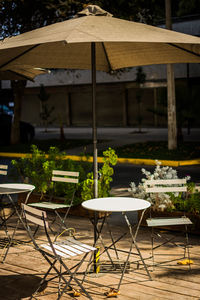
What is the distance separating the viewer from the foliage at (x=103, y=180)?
746 cm

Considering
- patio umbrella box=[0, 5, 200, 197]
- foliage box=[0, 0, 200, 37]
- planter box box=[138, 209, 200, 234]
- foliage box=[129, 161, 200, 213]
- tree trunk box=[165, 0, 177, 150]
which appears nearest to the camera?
patio umbrella box=[0, 5, 200, 197]

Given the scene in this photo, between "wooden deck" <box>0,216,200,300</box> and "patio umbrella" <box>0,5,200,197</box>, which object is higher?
"patio umbrella" <box>0,5,200,197</box>

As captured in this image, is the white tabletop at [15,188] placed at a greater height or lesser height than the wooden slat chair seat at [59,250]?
greater

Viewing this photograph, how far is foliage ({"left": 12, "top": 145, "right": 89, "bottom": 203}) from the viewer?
26.8 feet

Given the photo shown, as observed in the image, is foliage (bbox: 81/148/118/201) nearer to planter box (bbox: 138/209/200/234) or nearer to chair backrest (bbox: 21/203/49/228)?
planter box (bbox: 138/209/200/234)

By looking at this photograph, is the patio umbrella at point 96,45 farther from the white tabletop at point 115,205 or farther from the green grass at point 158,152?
the green grass at point 158,152

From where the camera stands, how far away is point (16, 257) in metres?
5.89

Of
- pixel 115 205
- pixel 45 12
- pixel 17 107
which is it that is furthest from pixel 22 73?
pixel 17 107

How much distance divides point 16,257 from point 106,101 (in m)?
29.2

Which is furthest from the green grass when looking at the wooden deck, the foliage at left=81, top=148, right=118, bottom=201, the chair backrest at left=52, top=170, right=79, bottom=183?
the wooden deck

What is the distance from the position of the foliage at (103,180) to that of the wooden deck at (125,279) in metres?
1.43

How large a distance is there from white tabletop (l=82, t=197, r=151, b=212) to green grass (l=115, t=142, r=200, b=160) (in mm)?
9953

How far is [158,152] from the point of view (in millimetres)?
16688

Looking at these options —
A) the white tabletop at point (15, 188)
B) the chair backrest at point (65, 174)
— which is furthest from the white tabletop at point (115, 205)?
the white tabletop at point (15, 188)
